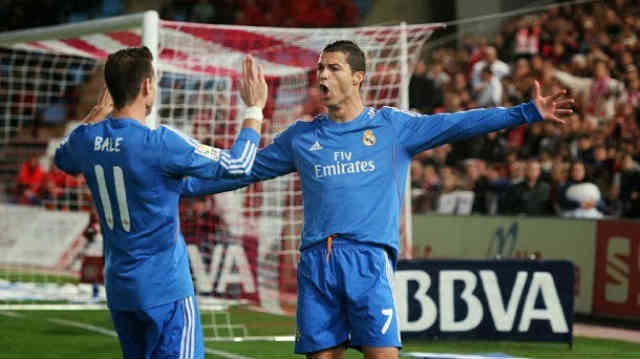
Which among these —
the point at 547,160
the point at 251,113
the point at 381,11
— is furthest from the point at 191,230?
the point at 381,11

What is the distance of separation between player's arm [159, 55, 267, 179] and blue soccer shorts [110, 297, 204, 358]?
555 millimetres

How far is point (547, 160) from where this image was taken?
1435 cm

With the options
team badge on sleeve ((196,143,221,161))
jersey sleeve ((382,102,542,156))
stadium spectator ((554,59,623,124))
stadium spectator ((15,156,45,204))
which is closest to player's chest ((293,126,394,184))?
jersey sleeve ((382,102,542,156))

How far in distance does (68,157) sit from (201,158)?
26.1 inches

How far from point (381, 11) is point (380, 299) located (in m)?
19.2

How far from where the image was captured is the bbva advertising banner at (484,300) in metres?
→ 10.4

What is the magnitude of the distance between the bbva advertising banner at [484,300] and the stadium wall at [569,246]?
7.36ft

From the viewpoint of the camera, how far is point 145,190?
15.3 ft

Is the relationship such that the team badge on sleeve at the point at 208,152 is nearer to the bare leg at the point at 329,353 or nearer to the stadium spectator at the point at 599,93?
the bare leg at the point at 329,353

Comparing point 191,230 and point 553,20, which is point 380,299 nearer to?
point 191,230

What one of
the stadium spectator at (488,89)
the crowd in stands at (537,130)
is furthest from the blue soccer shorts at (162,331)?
the stadium spectator at (488,89)

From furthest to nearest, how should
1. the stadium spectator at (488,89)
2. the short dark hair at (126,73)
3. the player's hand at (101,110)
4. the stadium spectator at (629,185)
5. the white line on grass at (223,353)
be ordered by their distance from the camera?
1. the stadium spectator at (488,89)
2. the stadium spectator at (629,185)
3. the white line on grass at (223,353)
4. the player's hand at (101,110)
5. the short dark hair at (126,73)

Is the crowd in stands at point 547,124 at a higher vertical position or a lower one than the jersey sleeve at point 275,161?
higher

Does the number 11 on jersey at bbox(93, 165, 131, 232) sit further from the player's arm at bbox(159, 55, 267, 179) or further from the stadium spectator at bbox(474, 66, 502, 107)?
the stadium spectator at bbox(474, 66, 502, 107)
